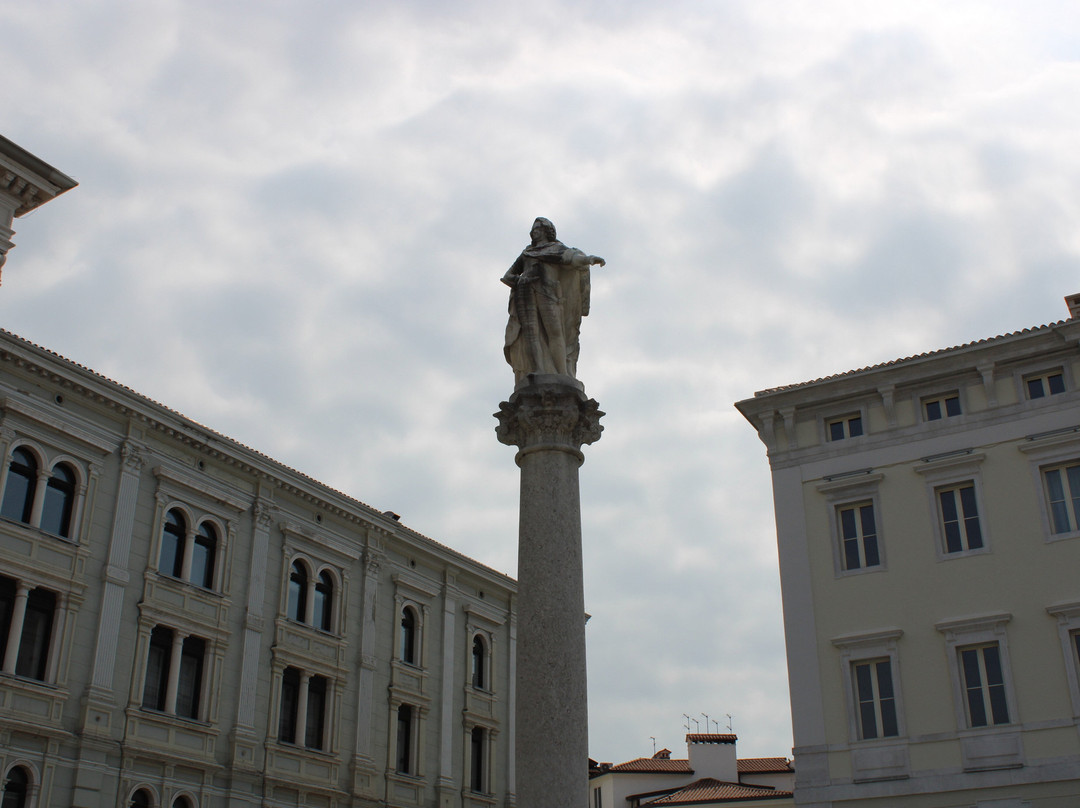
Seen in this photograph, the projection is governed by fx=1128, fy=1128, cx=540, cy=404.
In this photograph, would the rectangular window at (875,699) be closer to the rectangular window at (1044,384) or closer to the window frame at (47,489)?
the rectangular window at (1044,384)

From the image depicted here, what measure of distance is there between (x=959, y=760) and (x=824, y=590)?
4.59 m

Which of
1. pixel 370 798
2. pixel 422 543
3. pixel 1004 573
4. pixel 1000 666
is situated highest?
pixel 422 543

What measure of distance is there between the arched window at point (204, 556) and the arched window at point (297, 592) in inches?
101

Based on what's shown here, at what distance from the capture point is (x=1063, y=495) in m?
24.3

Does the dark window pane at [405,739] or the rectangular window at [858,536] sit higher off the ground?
the rectangular window at [858,536]

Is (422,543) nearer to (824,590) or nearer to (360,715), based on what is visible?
(360,715)

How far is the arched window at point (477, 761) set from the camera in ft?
112

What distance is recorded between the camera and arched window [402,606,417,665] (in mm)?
33062

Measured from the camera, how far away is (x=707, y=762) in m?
50.5

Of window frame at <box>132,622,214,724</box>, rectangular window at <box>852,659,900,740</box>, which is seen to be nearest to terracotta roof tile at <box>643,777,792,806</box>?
rectangular window at <box>852,659,900,740</box>

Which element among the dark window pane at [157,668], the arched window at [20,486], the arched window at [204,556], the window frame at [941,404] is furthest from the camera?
the arched window at [204,556]

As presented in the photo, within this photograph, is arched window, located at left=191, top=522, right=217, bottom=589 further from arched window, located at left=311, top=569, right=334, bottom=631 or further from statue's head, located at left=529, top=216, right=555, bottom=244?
statue's head, located at left=529, top=216, right=555, bottom=244

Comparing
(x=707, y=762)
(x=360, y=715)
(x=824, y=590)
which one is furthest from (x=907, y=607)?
(x=707, y=762)

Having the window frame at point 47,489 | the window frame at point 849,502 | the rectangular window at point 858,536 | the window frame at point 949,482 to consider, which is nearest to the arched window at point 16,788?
the window frame at point 47,489
